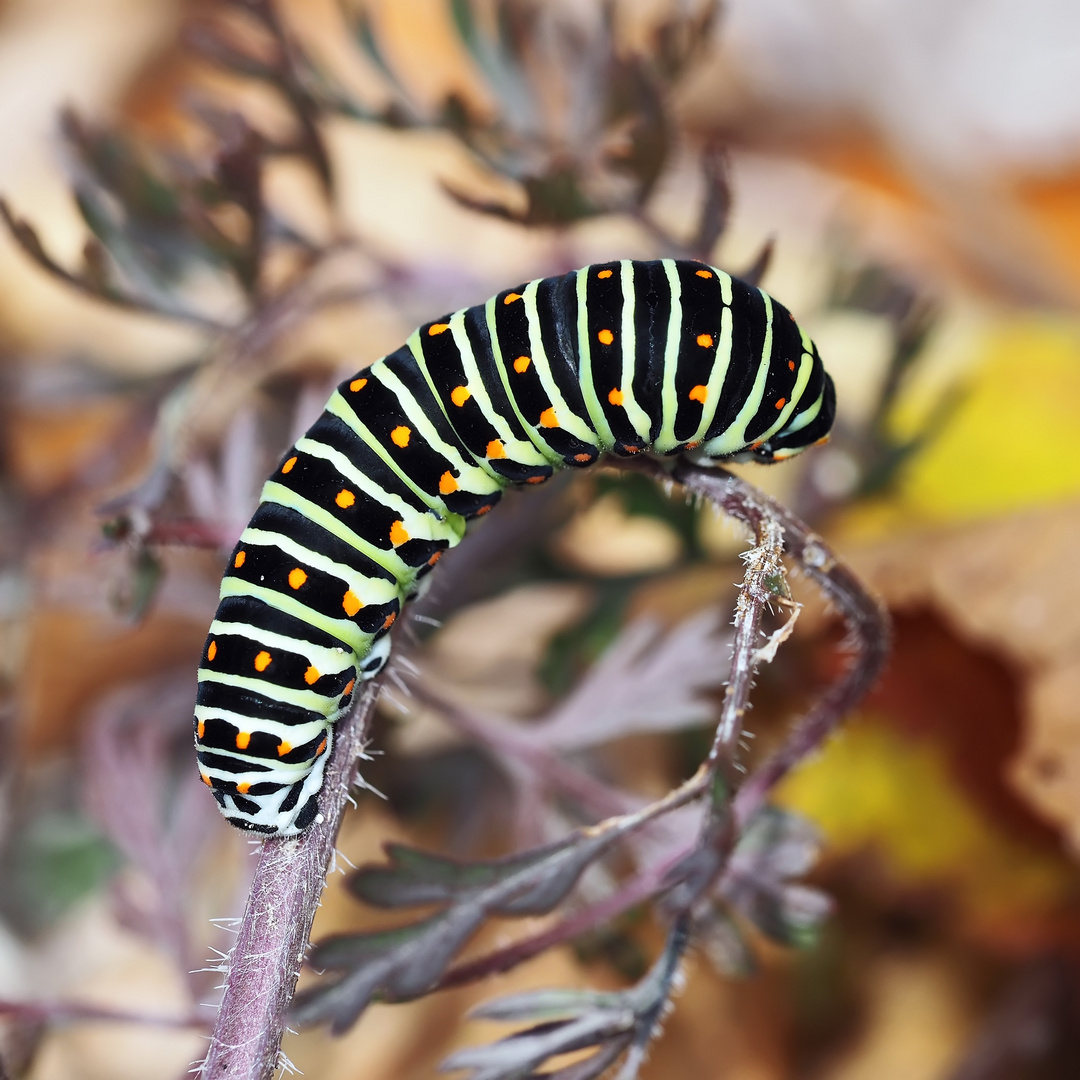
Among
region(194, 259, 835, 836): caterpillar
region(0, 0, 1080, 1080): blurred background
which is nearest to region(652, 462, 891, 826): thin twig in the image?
region(194, 259, 835, 836): caterpillar

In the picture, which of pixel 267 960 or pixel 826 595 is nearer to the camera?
pixel 267 960

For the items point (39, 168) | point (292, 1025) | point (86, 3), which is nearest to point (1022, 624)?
point (292, 1025)

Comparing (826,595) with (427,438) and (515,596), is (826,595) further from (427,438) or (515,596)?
(515,596)

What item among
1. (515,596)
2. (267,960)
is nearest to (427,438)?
(267,960)

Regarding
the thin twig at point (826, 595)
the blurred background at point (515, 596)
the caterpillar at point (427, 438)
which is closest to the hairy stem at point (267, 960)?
the caterpillar at point (427, 438)

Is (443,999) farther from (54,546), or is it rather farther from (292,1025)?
(54,546)

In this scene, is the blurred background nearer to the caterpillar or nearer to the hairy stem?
the caterpillar
